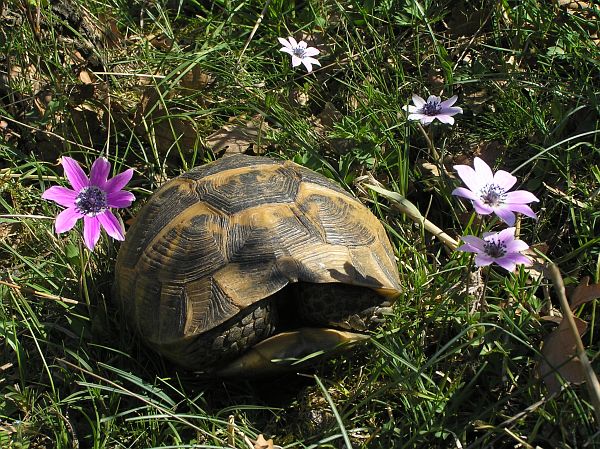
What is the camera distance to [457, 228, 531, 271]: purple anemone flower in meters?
2.54

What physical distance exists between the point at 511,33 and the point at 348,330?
2.28m

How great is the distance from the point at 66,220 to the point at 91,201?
14 cm

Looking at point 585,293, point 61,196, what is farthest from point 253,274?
point 585,293

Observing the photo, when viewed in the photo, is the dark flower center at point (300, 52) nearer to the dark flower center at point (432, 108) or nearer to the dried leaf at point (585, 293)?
the dark flower center at point (432, 108)

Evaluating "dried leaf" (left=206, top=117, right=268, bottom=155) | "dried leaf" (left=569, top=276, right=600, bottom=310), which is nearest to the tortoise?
"dried leaf" (left=569, top=276, right=600, bottom=310)

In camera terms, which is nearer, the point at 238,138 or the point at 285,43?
the point at 285,43

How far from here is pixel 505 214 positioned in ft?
8.30

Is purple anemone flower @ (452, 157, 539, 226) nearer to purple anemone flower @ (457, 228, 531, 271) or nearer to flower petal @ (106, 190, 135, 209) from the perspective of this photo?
purple anemone flower @ (457, 228, 531, 271)

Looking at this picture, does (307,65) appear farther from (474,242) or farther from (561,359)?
(561,359)

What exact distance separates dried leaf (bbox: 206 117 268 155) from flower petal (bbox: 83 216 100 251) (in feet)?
5.09

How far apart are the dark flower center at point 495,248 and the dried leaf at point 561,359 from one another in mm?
342

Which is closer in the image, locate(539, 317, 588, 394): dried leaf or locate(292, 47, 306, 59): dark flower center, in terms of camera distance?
locate(539, 317, 588, 394): dried leaf

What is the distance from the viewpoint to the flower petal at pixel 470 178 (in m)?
2.62

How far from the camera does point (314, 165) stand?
3943mm
